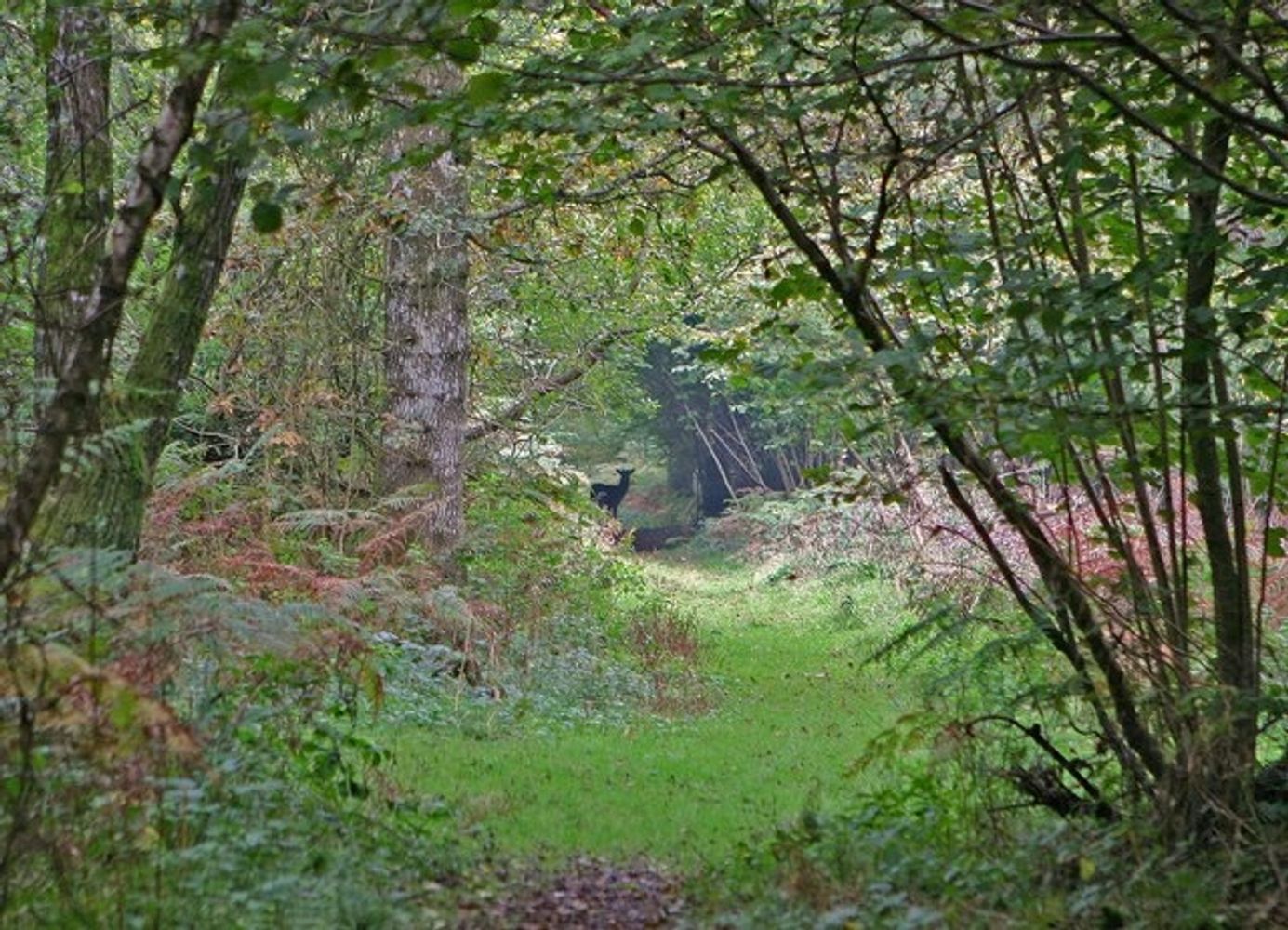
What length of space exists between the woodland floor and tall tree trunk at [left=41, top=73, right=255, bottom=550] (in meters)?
2.07

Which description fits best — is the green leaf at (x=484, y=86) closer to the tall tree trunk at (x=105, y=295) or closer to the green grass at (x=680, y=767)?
the tall tree trunk at (x=105, y=295)

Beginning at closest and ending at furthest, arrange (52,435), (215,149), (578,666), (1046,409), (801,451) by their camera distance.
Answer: (52,435) → (215,149) → (1046,409) → (578,666) → (801,451)

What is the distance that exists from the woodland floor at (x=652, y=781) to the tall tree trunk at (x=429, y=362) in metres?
3.15

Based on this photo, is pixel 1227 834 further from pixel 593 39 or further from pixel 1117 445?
pixel 593 39

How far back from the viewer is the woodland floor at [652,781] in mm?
6711

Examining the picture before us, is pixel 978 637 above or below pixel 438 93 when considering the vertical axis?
below

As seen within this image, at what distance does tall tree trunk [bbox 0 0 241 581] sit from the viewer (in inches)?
168

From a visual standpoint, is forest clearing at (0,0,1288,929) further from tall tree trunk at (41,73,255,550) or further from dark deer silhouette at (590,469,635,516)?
dark deer silhouette at (590,469,635,516)

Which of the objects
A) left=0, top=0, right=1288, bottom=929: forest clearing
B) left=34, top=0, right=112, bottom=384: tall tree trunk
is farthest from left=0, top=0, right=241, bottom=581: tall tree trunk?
left=34, top=0, right=112, bottom=384: tall tree trunk

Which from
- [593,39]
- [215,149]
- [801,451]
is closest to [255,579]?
[593,39]

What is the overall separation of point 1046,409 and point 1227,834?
1.70 m

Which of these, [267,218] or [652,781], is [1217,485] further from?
[652,781]

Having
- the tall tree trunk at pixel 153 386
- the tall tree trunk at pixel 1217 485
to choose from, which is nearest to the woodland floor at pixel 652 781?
the tall tree trunk at pixel 1217 485

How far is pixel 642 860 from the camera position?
7453 millimetres
